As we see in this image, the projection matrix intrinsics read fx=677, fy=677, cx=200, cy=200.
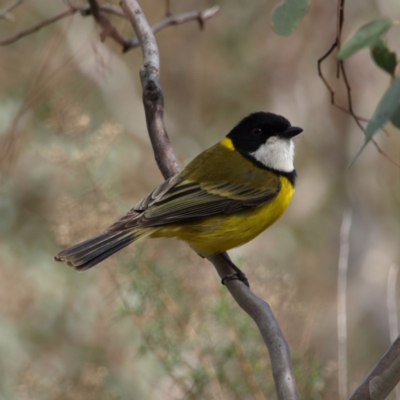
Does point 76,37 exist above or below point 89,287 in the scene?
above

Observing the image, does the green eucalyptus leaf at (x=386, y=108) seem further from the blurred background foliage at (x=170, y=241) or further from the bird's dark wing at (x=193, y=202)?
the blurred background foliage at (x=170, y=241)

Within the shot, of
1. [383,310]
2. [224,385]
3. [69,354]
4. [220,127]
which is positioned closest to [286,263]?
[383,310]

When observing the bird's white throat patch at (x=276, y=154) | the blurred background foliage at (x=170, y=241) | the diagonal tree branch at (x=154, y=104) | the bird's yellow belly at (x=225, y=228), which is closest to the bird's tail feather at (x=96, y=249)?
the bird's yellow belly at (x=225, y=228)

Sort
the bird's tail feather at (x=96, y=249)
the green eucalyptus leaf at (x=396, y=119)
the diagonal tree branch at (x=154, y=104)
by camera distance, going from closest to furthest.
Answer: the green eucalyptus leaf at (x=396, y=119) < the bird's tail feather at (x=96, y=249) < the diagonal tree branch at (x=154, y=104)

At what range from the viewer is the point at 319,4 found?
6.79 m

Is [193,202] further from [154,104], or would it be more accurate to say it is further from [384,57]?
[384,57]

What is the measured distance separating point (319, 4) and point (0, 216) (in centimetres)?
372

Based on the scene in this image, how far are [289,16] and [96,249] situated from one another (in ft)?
4.89

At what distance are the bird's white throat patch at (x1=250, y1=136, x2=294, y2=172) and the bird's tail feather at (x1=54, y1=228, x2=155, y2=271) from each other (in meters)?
1.01

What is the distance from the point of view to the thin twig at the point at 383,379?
1.76 m

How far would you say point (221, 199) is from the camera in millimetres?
3664

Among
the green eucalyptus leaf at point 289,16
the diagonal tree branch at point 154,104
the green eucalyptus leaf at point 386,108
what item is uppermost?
the green eucalyptus leaf at point 289,16

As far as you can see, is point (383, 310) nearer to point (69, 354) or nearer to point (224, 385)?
point (69, 354)

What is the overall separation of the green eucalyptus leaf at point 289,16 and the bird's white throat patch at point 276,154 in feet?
6.44
